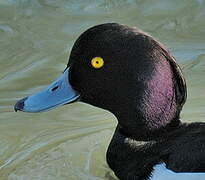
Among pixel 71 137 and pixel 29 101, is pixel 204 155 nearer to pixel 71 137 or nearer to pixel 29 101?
pixel 29 101

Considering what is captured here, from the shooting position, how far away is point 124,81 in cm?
510

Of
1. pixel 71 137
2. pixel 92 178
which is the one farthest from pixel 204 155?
pixel 71 137

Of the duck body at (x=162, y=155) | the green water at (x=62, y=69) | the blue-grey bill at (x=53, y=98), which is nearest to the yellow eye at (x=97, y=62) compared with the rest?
the blue-grey bill at (x=53, y=98)

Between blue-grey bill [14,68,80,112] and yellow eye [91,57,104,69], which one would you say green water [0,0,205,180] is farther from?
yellow eye [91,57,104,69]

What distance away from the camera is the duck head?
501 centimetres

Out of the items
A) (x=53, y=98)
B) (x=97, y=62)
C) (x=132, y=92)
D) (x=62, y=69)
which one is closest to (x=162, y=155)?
(x=132, y=92)

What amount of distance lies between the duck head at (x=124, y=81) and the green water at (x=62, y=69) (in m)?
0.61

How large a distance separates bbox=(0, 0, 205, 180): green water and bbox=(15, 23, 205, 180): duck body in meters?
0.51

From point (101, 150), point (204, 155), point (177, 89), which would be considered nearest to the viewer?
point (204, 155)

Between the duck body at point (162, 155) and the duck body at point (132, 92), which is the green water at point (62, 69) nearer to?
the duck body at point (162, 155)

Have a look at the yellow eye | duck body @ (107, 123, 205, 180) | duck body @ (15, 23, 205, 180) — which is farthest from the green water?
the yellow eye

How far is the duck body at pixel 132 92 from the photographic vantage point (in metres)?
5.00

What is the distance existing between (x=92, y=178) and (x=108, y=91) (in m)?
0.72

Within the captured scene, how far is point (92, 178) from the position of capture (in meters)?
5.55
